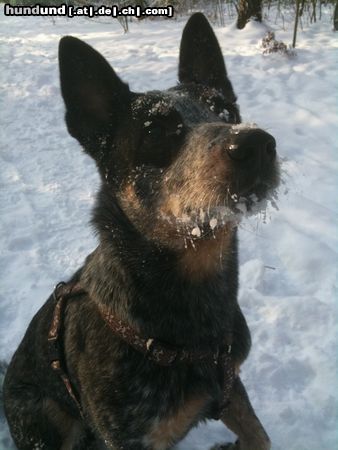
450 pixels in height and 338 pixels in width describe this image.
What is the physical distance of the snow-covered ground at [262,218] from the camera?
12.0ft

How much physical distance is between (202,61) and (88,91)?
0.99m

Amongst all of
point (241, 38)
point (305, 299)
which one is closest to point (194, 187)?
point (305, 299)

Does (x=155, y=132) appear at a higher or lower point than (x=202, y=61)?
lower

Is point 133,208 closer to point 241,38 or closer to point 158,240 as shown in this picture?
point 158,240

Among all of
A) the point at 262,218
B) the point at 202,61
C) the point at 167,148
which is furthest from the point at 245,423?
the point at 202,61

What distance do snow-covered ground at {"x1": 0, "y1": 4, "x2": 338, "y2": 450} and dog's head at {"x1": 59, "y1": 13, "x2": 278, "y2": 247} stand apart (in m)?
0.46

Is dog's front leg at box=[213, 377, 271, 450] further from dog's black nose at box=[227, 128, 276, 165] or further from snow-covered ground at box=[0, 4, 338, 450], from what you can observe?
dog's black nose at box=[227, 128, 276, 165]

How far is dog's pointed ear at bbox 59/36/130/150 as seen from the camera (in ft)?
8.80

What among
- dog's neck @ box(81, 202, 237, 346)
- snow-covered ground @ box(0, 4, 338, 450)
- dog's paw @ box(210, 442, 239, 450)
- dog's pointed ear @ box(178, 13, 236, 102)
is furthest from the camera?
snow-covered ground @ box(0, 4, 338, 450)

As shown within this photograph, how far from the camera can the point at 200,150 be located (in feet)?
7.99

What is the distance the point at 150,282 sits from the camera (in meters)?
2.68

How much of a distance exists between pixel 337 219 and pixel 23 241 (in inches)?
156

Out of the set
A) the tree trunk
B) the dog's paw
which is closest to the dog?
the dog's paw

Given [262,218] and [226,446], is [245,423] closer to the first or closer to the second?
[226,446]
